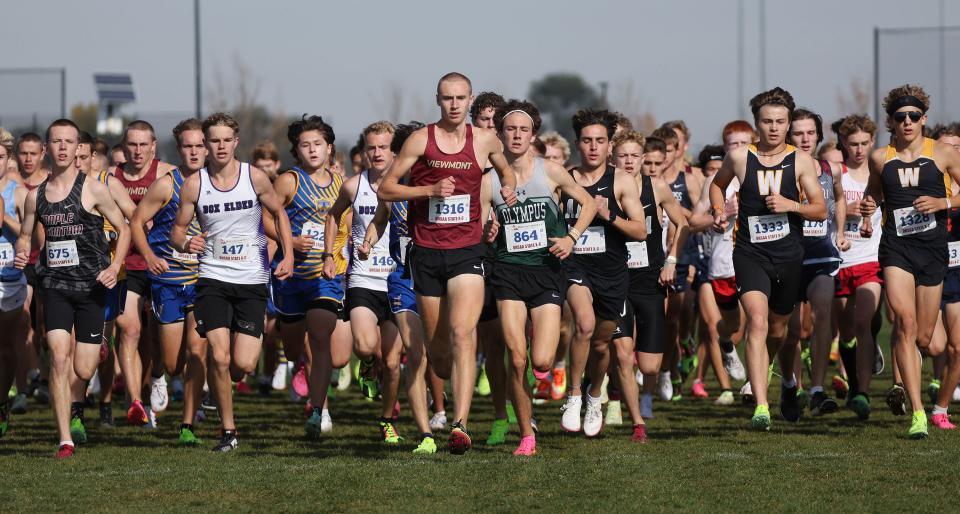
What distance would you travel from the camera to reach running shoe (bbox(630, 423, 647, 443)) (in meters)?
9.87

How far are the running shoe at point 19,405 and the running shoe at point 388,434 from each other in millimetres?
4228

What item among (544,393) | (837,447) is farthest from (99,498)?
(544,393)

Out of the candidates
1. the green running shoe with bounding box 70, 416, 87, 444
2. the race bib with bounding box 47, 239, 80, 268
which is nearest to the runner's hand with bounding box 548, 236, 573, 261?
the race bib with bounding box 47, 239, 80, 268

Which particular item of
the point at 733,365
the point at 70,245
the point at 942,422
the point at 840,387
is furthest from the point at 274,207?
the point at 840,387

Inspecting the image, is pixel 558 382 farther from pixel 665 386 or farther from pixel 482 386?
pixel 482 386

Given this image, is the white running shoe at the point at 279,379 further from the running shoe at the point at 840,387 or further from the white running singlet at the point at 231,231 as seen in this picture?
the running shoe at the point at 840,387

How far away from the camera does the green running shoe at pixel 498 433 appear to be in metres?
9.65

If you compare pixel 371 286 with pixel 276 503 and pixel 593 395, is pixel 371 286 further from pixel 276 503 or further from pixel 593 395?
pixel 276 503

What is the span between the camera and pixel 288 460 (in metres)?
9.07

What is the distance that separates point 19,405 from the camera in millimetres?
12828

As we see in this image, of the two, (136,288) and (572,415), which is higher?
(136,288)

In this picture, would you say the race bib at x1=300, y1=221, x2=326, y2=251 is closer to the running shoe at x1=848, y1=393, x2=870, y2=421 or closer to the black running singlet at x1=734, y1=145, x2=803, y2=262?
the black running singlet at x1=734, y1=145, x2=803, y2=262

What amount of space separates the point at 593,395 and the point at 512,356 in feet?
4.60

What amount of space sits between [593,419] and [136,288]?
3920 mm
